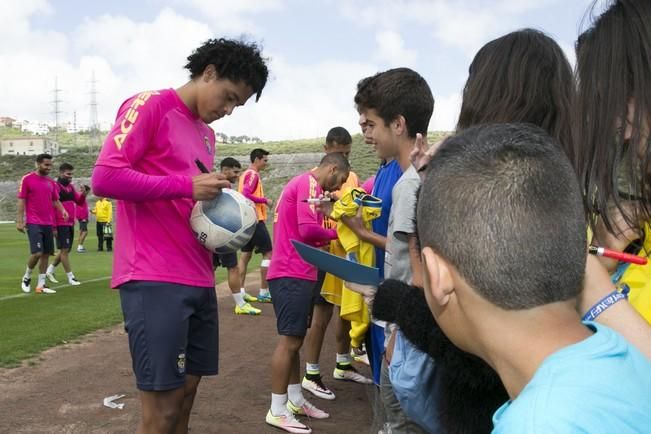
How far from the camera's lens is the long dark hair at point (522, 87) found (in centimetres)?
212

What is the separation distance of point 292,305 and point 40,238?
333 inches

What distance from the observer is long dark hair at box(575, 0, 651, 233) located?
1.74 metres

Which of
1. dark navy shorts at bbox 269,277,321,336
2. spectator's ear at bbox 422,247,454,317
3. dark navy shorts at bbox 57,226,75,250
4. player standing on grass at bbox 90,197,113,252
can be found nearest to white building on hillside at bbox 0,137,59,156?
player standing on grass at bbox 90,197,113,252

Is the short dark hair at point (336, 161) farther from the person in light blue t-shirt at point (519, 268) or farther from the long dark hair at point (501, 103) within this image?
the person in light blue t-shirt at point (519, 268)

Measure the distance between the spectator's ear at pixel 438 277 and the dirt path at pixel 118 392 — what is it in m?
4.10

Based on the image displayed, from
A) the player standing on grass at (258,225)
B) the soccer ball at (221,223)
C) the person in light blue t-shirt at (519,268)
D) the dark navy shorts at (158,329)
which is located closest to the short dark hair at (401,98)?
the soccer ball at (221,223)

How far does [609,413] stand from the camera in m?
1.04

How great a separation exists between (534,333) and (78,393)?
18.4 ft

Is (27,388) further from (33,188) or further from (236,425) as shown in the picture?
(33,188)

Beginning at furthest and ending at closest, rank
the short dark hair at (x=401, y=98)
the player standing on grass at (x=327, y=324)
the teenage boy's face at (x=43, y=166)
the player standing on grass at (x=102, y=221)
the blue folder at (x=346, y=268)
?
1. the player standing on grass at (x=102, y=221)
2. the teenage boy's face at (x=43, y=166)
3. the player standing on grass at (x=327, y=324)
4. the short dark hair at (x=401, y=98)
5. the blue folder at (x=346, y=268)

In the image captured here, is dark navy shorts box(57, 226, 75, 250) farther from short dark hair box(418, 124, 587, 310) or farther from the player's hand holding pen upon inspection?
short dark hair box(418, 124, 587, 310)

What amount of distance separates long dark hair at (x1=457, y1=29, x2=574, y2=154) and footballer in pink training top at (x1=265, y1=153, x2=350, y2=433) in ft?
9.31

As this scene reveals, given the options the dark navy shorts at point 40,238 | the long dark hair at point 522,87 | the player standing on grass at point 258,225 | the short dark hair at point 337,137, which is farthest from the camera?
the dark navy shorts at point 40,238

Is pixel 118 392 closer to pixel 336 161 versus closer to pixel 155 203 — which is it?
pixel 336 161
